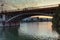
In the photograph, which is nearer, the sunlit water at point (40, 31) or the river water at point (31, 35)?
the river water at point (31, 35)

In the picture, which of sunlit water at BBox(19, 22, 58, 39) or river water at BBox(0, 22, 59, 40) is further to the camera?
sunlit water at BBox(19, 22, 58, 39)

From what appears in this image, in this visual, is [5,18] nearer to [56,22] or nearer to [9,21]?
[9,21]

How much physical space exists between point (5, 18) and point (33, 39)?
2232 cm

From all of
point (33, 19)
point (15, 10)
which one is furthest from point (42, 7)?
point (33, 19)

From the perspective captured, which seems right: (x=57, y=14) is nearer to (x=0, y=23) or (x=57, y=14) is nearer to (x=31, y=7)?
(x=31, y=7)

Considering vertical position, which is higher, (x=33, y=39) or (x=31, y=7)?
(x=31, y=7)

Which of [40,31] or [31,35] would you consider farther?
[40,31]

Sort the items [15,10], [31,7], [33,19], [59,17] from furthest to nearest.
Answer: [33,19], [15,10], [31,7], [59,17]

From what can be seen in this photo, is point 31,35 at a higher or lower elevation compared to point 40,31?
higher

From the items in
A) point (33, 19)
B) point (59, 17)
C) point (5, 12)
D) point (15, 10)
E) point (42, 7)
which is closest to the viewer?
point (59, 17)

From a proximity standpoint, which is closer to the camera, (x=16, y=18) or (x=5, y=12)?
(x=5, y=12)

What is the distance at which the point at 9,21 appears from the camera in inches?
1534

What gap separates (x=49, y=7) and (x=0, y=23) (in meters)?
20.4

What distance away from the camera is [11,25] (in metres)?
39.4
